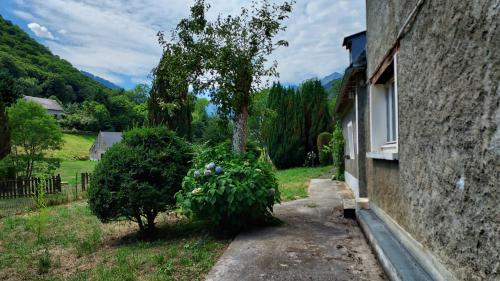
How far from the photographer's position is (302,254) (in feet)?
14.2

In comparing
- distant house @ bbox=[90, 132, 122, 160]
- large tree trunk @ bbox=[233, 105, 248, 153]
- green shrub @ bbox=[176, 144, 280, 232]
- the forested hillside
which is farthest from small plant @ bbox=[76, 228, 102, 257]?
the forested hillside

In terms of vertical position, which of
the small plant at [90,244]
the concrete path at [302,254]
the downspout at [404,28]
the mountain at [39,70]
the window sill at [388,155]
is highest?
the mountain at [39,70]

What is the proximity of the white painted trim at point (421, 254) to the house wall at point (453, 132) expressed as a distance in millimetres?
60

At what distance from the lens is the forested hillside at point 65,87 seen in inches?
2689

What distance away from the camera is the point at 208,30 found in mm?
8500

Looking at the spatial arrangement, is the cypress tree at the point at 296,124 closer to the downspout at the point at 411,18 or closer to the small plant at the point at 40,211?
the small plant at the point at 40,211

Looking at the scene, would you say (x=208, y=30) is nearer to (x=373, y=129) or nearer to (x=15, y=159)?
(x=373, y=129)

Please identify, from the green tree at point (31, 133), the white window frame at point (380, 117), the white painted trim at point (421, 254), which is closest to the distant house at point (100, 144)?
the green tree at point (31, 133)

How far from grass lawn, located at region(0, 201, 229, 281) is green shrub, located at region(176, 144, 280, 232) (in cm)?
44

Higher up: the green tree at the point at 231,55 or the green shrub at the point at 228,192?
the green tree at the point at 231,55

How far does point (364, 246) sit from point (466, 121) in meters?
2.89

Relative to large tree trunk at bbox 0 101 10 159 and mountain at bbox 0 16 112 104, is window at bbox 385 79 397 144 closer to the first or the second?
large tree trunk at bbox 0 101 10 159

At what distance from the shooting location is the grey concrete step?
297 centimetres

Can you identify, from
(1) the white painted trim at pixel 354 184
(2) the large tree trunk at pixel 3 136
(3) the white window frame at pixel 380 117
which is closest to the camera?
(3) the white window frame at pixel 380 117
